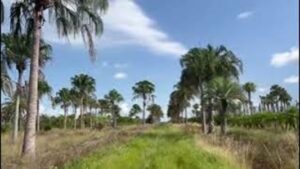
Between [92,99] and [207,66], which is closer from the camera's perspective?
[207,66]

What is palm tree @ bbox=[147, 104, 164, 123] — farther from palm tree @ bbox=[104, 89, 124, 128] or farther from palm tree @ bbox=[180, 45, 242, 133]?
palm tree @ bbox=[180, 45, 242, 133]

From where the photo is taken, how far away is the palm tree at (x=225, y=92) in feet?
173

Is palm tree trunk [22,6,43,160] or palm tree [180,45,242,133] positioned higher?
palm tree [180,45,242,133]

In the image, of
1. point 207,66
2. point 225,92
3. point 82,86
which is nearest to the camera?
point 225,92

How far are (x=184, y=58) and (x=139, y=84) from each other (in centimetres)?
4869

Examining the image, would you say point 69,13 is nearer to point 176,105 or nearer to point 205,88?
point 205,88

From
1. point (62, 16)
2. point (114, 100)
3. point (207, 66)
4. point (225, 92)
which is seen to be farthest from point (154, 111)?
point (62, 16)

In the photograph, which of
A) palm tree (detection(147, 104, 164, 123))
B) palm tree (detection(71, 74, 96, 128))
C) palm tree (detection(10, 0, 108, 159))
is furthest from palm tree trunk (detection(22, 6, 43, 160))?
palm tree (detection(147, 104, 164, 123))

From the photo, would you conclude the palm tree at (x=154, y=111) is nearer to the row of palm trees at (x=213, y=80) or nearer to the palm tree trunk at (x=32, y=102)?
the row of palm trees at (x=213, y=80)

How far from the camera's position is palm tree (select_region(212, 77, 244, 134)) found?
5262 centimetres

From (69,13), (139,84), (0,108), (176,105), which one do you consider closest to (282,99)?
(176,105)

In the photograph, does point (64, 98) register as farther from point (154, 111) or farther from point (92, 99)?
point (154, 111)

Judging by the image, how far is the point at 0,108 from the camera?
17.5ft

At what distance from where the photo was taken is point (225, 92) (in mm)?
52562
